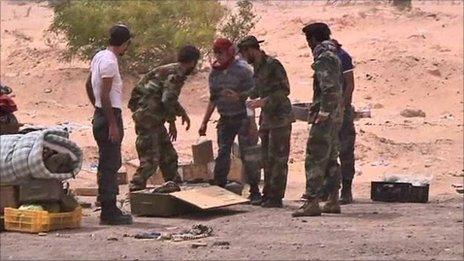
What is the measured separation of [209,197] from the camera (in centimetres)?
1075

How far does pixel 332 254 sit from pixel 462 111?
15.0 meters

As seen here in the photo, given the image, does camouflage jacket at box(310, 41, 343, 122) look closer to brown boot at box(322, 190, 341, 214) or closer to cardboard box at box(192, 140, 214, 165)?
brown boot at box(322, 190, 341, 214)

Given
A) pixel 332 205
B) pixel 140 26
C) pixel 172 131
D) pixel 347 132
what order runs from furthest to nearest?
pixel 140 26
pixel 347 132
pixel 172 131
pixel 332 205

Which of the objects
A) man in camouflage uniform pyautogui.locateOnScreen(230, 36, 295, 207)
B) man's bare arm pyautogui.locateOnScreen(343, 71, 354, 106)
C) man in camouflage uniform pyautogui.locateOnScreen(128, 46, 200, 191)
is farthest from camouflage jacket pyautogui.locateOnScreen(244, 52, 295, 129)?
man in camouflage uniform pyautogui.locateOnScreen(128, 46, 200, 191)

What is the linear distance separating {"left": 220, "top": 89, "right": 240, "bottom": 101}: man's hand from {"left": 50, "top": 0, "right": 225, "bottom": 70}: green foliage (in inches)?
485

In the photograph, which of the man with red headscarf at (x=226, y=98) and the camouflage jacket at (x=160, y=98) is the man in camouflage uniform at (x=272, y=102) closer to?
the man with red headscarf at (x=226, y=98)

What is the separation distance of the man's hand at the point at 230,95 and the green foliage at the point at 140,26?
12.3 m

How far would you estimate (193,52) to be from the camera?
10.9 meters

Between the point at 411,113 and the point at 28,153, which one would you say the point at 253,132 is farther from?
the point at 411,113

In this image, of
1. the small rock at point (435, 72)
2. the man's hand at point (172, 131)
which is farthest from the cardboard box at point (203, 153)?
the small rock at point (435, 72)

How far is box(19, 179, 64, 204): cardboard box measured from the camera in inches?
369

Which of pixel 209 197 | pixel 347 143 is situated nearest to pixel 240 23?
pixel 347 143

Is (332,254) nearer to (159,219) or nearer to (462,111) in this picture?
(159,219)

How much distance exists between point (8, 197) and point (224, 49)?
283cm
